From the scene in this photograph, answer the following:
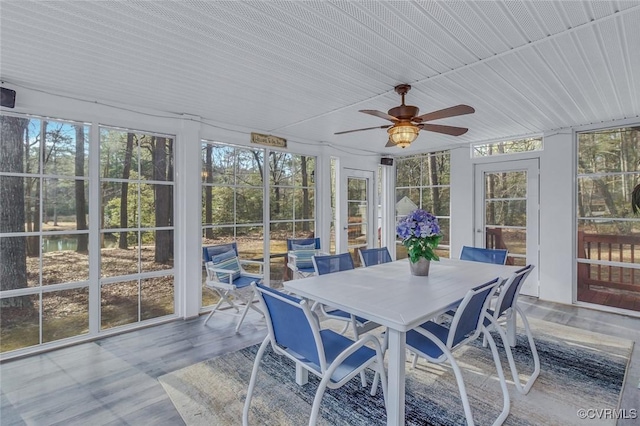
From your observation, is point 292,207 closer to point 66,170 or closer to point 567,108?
point 66,170

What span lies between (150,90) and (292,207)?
252 centimetres

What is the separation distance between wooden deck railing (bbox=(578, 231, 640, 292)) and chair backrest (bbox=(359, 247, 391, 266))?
2.96 meters

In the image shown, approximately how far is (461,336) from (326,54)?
2.11 meters

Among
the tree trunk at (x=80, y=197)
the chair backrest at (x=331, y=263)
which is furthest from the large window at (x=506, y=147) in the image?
the tree trunk at (x=80, y=197)

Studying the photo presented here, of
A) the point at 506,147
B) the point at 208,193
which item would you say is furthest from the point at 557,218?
the point at 208,193

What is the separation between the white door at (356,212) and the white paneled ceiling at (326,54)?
224 cm

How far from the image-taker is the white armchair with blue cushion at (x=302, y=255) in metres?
4.19

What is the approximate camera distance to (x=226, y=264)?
12.0ft

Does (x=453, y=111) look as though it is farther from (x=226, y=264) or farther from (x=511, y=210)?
(x=511, y=210)

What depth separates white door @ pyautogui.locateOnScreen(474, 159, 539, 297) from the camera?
184 inches

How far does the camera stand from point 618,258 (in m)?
4.05

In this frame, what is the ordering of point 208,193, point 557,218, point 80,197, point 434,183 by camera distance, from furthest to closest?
point 434,183, point 557,218, point 208,193, point 80,197

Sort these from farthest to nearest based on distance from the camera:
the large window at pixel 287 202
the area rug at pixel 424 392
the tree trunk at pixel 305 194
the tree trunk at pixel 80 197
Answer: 1. the tree trunk at pixel 305 194
2. the large window at pixel 287 202
3. the tree trunk at pixel 80 197
4. the area rug at pixel 424 392

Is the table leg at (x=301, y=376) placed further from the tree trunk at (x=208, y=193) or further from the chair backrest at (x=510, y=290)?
the tree trunk at (x=208, y=193)
